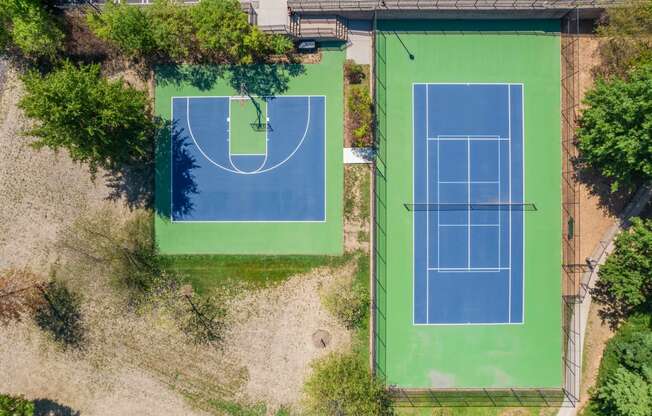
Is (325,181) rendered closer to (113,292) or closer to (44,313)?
(113,292)

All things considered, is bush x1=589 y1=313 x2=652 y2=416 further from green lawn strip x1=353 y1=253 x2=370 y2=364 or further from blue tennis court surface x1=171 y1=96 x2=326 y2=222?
blue tennis court surface x1=171 y1=96 x2=326 y2=222

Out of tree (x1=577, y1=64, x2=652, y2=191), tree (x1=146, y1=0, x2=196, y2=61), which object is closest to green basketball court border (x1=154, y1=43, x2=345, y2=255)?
tree (x1=146, y1=0, x2=196, y2=61)

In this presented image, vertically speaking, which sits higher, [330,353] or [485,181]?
[485,181]

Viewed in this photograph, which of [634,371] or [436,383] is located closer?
[634,371]

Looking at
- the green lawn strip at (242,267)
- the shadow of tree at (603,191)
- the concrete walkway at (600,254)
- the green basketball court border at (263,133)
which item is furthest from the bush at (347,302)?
the shadow of tree at (603,191)

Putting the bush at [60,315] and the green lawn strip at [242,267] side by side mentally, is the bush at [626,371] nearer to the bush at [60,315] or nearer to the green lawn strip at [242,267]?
the green lawn strip at [242,267]

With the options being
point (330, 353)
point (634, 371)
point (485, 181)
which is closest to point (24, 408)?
point (330, 353)

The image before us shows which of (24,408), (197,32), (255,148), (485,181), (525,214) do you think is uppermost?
(197,32)

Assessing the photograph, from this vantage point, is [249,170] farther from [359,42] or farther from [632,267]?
[632,267]
